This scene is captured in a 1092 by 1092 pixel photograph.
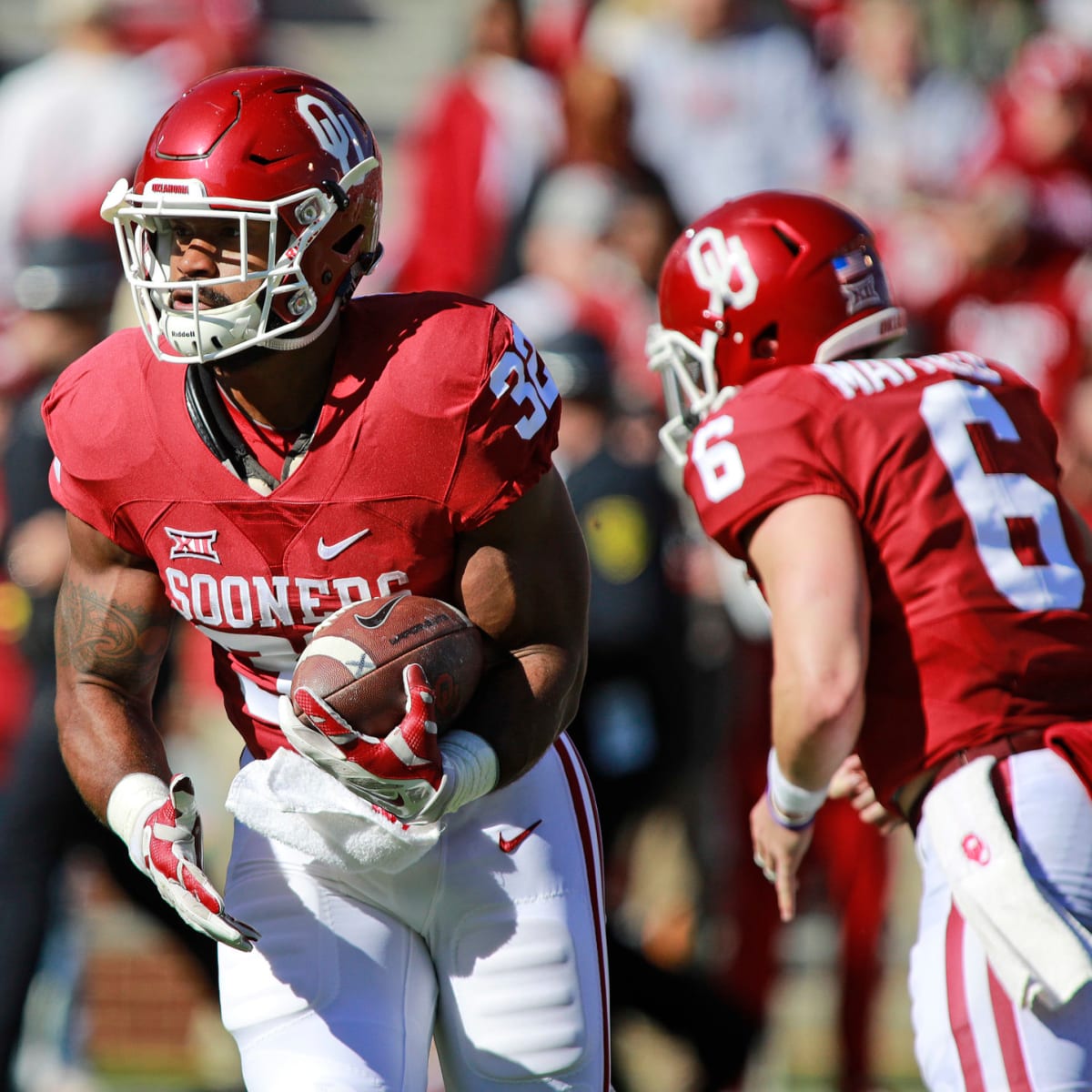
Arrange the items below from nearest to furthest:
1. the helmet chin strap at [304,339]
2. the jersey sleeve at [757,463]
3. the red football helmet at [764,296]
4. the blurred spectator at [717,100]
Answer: the helmet chin strap at [304,339] → the jersey sleeve at [757,463] → the red football helmet at [764,296] → the blurred spectator at [717,100]

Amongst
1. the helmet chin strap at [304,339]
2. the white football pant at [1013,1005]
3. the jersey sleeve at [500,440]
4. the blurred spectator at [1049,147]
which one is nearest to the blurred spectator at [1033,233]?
the blurred spectator at [1049,147]

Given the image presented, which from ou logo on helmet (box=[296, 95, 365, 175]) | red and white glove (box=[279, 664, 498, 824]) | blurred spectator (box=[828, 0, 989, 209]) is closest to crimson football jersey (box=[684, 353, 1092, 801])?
red and white glove (box=[279, 664, 498, 824])

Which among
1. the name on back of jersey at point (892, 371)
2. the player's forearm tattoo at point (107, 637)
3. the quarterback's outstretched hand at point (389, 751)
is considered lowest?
the player's forearm tattoo at point (107, 637)

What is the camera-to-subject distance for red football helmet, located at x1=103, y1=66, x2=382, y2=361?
2.49 m

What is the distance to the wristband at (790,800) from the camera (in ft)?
9.39

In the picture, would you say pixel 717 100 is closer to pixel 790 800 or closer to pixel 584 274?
pixel 584 274

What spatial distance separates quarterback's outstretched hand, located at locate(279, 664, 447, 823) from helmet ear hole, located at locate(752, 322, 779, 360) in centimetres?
104

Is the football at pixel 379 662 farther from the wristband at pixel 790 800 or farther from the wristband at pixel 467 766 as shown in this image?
the wristband at pixel 790 800

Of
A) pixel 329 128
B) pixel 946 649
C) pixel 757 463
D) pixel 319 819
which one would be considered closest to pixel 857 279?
pixel 757 463

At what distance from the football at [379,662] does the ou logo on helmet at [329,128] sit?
67 cm

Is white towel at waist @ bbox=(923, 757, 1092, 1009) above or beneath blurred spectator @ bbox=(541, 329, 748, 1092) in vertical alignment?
above

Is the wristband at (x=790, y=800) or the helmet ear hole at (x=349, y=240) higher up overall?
the helmet ear hole at (x=349, y=240)

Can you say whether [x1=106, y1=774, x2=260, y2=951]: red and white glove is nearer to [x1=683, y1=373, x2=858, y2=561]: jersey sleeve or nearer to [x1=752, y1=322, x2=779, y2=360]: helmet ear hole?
[x1=683, y1=373, x2=858, y2=561]: jersey sleeve

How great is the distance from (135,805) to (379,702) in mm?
470
